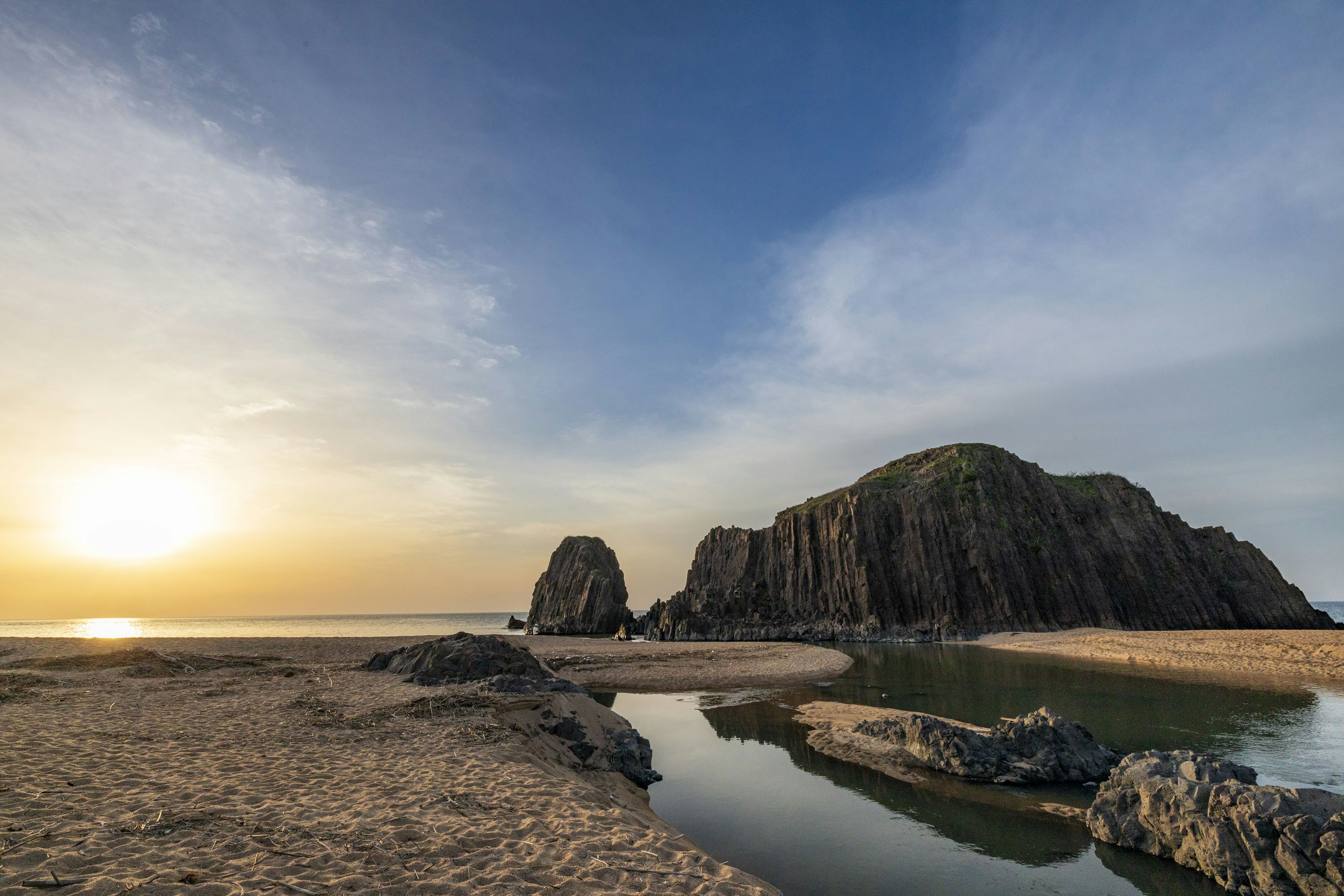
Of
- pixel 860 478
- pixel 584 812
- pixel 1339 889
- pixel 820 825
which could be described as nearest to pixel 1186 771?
pixel 1339 889

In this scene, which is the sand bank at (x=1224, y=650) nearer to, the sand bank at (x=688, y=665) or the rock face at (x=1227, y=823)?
the sand bank at (x=688, y=665)

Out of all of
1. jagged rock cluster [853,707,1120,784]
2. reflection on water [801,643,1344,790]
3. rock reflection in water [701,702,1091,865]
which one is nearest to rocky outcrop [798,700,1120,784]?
jagged rock cluster [853,707,1120,784]

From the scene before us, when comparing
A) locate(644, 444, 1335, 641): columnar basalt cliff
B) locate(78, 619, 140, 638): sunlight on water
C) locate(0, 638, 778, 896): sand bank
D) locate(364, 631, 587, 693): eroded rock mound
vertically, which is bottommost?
locate(78, 619, 140, 638): sunlight on water

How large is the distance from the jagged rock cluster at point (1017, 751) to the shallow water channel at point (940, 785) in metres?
0.59

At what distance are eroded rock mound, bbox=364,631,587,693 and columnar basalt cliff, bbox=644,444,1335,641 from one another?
55091 mm

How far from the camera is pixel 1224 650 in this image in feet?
132

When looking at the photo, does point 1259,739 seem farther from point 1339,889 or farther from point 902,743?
point 1339,889

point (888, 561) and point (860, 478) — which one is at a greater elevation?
point (860, 478)

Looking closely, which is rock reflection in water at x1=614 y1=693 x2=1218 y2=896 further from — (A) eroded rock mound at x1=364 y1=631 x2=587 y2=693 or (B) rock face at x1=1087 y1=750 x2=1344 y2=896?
(A) eroded rock mound at x1=364 y1=631 x2=587 y2=693

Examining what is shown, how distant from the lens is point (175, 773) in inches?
400

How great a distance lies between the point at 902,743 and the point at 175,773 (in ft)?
59.7

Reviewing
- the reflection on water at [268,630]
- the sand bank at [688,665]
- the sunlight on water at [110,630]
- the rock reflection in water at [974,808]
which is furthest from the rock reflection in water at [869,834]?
the sunlight on water at [110,630]

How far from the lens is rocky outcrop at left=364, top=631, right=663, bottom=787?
16.1 metres

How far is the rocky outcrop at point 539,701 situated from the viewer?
1606 centimetres
